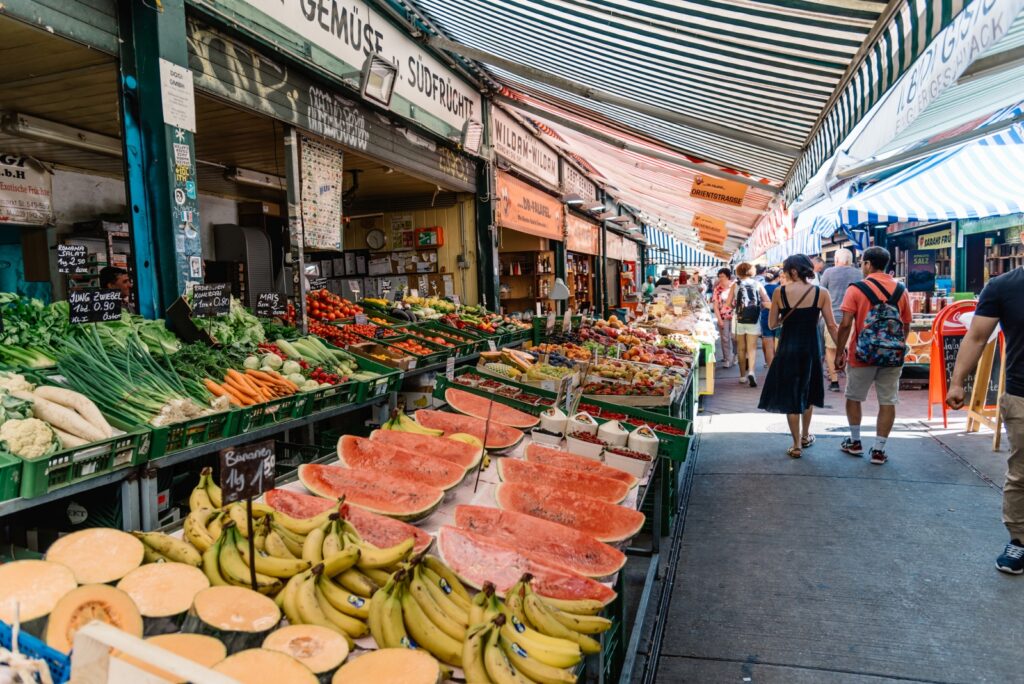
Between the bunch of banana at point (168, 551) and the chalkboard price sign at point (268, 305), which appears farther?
the chalkboard price sign at point (268, 305)

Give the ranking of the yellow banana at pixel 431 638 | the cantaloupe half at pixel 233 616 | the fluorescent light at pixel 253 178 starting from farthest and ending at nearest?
the fluorescent light at pixel 253 178, the yellow banana at pixel 431 638, the cantaloupe half at pixel 233 616

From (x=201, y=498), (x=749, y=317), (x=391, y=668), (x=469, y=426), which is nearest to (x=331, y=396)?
(x=469, y=426)

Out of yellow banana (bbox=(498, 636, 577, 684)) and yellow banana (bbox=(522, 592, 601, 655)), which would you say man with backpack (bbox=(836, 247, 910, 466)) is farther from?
yellow banana (bbox=(498, 636, 577, 684))

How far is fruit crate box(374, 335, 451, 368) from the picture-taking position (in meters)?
5.94

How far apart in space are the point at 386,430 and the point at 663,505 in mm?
2294

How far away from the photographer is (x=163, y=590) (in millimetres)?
1780

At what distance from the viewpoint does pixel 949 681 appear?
292 cm

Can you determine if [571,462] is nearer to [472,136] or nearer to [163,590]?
[163,590]

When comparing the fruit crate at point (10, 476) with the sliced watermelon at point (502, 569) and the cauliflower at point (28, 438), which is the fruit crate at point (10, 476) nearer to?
the cauliflower at point (28, 438)

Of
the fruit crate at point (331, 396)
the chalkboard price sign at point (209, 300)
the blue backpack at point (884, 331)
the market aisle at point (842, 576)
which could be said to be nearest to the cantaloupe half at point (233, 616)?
the market aisle at point (842, 576)

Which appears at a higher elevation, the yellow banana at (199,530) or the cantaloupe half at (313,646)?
the yellow banana at (199,530)

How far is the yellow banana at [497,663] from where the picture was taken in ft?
5.19

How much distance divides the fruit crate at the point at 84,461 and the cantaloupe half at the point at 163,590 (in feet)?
2.92

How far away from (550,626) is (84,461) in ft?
6.83
